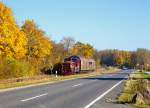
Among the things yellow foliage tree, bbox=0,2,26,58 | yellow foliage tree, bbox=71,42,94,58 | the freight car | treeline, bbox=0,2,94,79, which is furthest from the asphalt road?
yellow foliage tree, bbox=71,42,94,58

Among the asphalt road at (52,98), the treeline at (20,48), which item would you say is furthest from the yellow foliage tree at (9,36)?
the asphalt road at (52,98)

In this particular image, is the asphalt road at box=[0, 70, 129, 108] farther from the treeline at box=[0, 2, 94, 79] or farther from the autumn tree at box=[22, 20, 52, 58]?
the autumn tree at box=[22, 20, 52, 58]

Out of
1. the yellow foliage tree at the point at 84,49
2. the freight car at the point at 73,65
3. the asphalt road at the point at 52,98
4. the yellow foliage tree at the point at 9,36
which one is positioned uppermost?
the yellow foliage tree at the point at 84,49

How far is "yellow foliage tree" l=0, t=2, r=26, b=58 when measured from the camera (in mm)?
60125

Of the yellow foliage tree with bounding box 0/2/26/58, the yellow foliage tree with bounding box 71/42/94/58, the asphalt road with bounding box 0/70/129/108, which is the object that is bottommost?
the asphalt road with bounding box 0/70/129/108

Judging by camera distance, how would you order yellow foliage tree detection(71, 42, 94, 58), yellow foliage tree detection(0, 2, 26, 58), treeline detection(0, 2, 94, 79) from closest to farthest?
treeline detection(0, 2, 94, 79) → yellow foliage tree detection(0, 2, 26, 58) → yellow foliage tree detection(71, 42, 94, 58)

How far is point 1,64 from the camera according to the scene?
51562 mm

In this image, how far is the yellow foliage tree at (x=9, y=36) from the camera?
197 ft

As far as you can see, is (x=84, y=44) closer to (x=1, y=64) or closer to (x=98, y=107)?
(x=1, y=64)

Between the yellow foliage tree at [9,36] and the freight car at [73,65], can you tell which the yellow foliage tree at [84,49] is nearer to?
the freight car at [73,65]

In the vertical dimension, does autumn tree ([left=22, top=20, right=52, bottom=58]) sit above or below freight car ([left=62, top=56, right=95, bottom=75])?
above

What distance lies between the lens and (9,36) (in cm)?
6119

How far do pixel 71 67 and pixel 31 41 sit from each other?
51.6 feet

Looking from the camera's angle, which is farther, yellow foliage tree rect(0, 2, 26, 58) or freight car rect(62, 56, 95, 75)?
freight car rect(62, 56, 95, 75)
